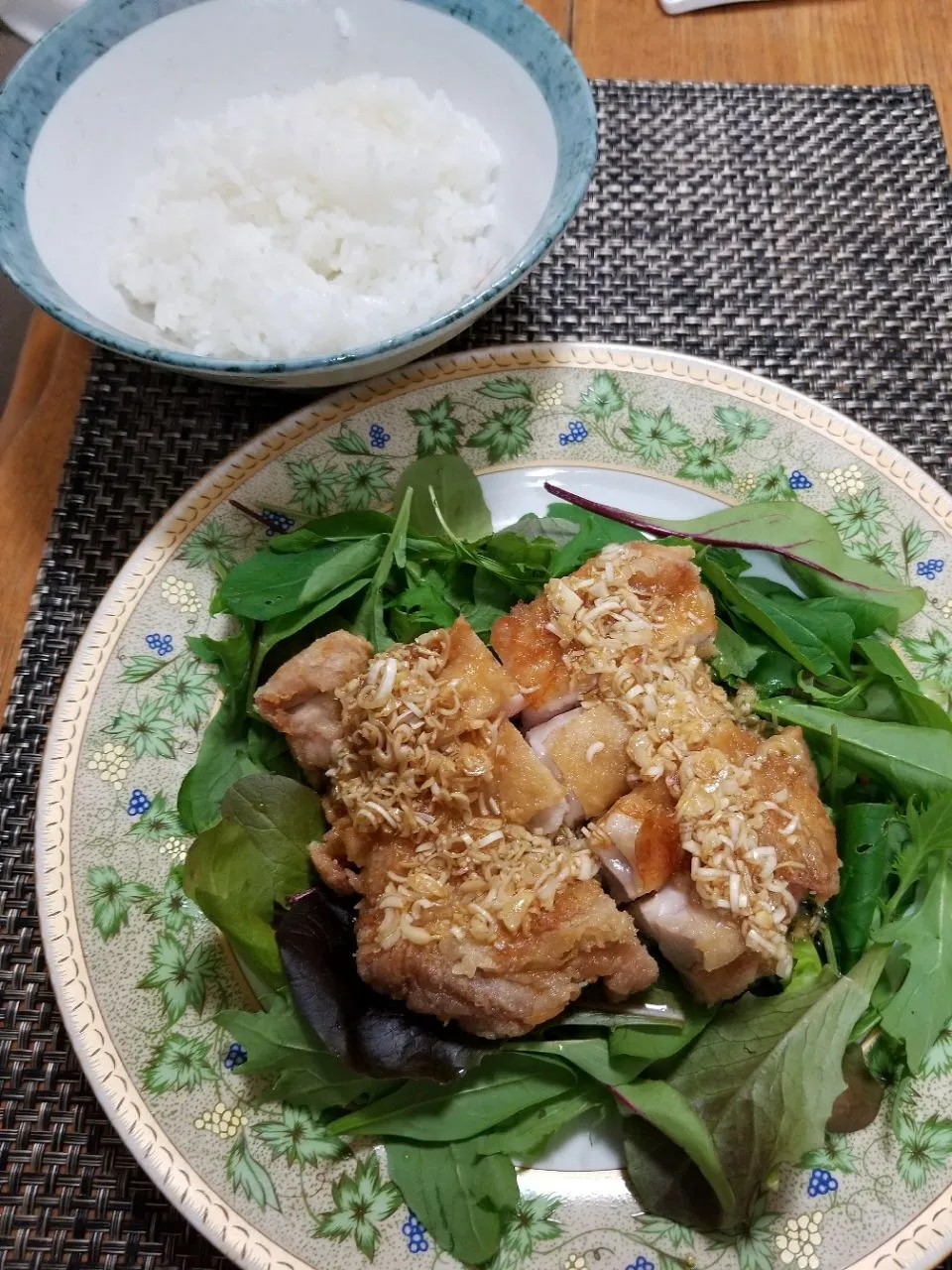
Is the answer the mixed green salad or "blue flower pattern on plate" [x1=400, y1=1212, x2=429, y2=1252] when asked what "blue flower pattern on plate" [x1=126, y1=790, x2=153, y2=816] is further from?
"blue flower pattern on plate" [x1=400, y1=1212, x2=429, y2=1252]

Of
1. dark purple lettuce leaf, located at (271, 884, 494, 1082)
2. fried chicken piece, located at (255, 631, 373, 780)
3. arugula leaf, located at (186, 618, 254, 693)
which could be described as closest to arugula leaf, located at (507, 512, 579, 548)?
fried chicken piece, located at (255, 631, 373, 780)

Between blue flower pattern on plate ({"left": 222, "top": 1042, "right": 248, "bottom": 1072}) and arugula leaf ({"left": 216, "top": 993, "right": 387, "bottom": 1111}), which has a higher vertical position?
arugula leaf ({"left": 216, "top": 993, "right": 387, "bottom": 1111})

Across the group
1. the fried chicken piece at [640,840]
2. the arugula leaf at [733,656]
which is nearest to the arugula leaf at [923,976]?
the fried chicken piece at [640,840]

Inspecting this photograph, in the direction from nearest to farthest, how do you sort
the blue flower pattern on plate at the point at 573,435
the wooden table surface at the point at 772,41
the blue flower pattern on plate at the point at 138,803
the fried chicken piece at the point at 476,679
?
1. the fried chicken piece at the point at 476,679
2. the blue flower pattern on plate at the point at 138,803
3. the blue flower pattern on plate at the point at 573,435
4. the wooden table surface at the point at 772,41

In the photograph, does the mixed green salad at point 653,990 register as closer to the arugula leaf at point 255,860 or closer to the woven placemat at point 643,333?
the arugula leaf at point 255,860

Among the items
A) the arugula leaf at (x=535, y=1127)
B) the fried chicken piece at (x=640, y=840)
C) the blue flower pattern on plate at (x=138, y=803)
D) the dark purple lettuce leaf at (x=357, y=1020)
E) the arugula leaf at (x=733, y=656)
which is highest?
the arugula leaf at (x=733, y=656)

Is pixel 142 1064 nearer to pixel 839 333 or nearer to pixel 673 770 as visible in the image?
pixel 673 770

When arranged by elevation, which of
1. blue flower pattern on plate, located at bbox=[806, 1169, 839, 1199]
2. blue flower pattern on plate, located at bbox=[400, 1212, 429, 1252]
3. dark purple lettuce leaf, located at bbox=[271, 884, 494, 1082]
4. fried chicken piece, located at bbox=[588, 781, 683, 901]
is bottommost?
blue flower pattern on plate, located at bbox=[400, 1212, 429, 1252]
